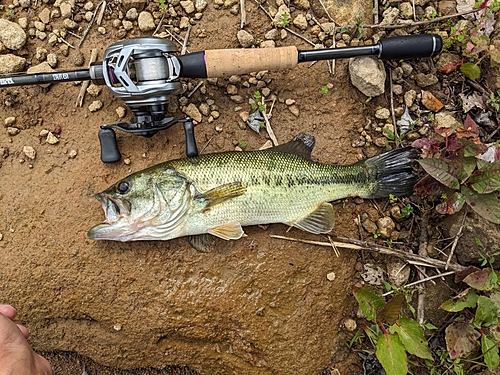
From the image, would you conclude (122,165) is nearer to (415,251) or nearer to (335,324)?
(335,324)

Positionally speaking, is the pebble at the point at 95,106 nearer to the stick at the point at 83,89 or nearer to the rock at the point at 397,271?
the stick at the point at 83,89

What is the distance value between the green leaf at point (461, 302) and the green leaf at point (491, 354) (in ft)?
1.10

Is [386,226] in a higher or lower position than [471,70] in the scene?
lower

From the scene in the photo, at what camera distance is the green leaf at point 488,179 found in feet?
11.7

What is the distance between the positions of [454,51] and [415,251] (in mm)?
1960

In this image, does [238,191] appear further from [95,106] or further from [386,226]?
[95,106]

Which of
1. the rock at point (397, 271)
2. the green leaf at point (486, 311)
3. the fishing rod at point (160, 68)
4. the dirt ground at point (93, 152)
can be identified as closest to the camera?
the fishing rod at point (160, 68)

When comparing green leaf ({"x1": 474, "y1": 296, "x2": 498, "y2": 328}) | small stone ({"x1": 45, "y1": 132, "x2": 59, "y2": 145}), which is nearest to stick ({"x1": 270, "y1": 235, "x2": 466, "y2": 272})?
green leaf ({"x1": 474, "y1": 296, "x2": 498, "y2": 328})

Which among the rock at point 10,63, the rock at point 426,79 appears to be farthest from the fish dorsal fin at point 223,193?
the rock at point 10,63

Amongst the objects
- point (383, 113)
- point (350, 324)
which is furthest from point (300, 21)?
point (350, 324)

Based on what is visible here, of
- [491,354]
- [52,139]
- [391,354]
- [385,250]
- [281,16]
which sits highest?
[281,16]

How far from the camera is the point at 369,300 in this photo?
12.4 ft

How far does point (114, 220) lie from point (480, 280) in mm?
3158

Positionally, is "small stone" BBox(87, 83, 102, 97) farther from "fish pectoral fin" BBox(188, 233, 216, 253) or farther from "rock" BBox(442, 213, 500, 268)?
"rock" BBox(442, 213, 500, 268)
